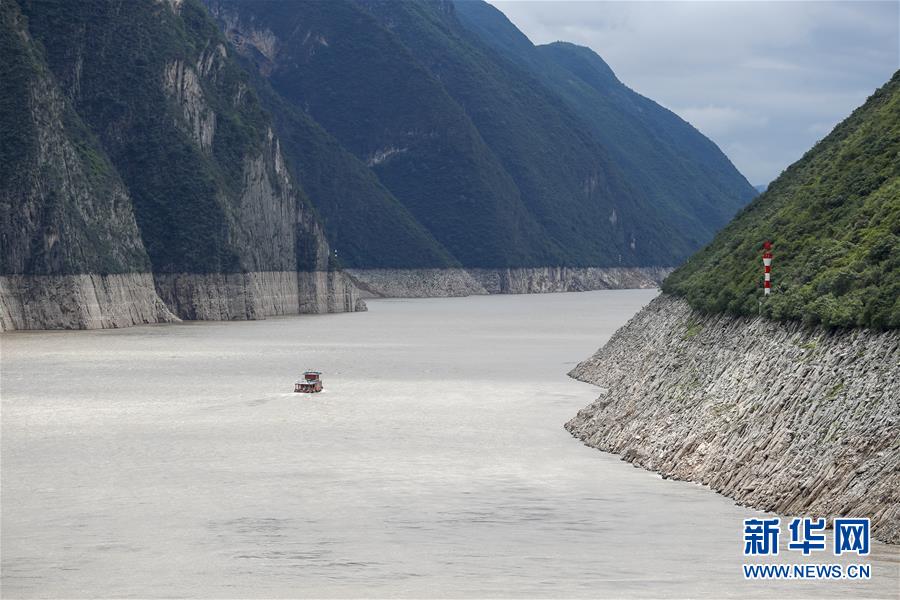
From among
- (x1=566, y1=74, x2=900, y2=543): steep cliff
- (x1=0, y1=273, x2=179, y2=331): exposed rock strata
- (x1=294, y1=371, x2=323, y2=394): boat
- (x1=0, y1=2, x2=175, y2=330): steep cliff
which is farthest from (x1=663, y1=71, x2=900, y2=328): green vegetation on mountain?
(x1=0, y1=2, x2=175, y2=330): steep cliff

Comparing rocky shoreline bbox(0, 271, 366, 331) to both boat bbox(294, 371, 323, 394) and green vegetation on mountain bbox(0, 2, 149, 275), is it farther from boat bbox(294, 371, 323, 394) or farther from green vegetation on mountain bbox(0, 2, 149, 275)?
boat bbox(294, 371, 323, 394)

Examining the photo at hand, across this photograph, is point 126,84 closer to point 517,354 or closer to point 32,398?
point 517,354

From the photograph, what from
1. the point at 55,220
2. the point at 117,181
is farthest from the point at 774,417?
the point at 117,181

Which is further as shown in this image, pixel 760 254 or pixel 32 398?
pixel 32 398

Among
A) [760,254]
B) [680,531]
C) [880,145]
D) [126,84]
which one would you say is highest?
[126,84]

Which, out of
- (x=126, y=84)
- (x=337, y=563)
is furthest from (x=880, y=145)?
(x=126, y=84)

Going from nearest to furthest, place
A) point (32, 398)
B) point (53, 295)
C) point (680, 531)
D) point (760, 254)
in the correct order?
1. point (680, 531)
2. point (760, 254)
3. point (32, 398)
4. point (53, 295)

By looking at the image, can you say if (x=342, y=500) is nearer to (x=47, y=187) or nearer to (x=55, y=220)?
(x=55, y=220)
